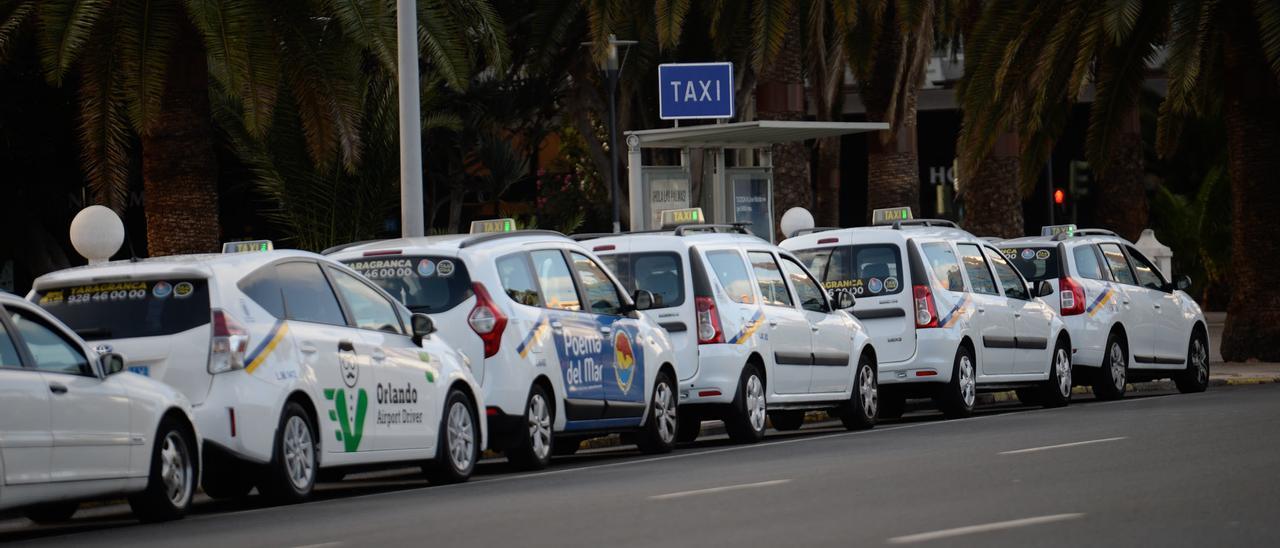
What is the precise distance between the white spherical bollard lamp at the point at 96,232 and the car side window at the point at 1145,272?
1193cm

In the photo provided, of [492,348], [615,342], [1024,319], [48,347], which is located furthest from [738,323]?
[48,347]

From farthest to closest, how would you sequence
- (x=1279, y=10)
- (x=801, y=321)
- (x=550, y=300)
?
(x=1279, y=10)
(x=801, y=321)
(x=550, y=300)

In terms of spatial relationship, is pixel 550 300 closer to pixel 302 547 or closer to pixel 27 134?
pixel 302 547

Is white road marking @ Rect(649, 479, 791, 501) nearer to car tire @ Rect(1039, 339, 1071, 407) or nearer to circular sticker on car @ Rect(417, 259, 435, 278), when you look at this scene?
circular sticker on car @ Rect(417, 259, 435, 278)

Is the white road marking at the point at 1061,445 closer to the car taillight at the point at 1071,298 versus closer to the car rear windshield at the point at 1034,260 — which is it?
the car taillight at the point at 1071,298

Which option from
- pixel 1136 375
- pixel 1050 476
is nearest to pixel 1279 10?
pixel 1136 375

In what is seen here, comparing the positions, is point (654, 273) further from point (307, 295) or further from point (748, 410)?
point (307, 295)

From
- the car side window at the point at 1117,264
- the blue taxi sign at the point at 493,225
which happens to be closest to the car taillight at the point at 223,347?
the blue taxi sign at the point at 493,225

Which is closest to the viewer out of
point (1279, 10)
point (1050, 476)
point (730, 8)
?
point (1050, 476)

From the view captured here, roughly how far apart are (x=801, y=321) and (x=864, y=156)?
148 ft

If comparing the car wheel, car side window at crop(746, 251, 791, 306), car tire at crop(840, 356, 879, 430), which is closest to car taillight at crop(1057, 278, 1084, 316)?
the car wheel

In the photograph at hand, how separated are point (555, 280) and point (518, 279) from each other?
628 millimetres

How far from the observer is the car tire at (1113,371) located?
2330 cm

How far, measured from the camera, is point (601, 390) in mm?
16031
